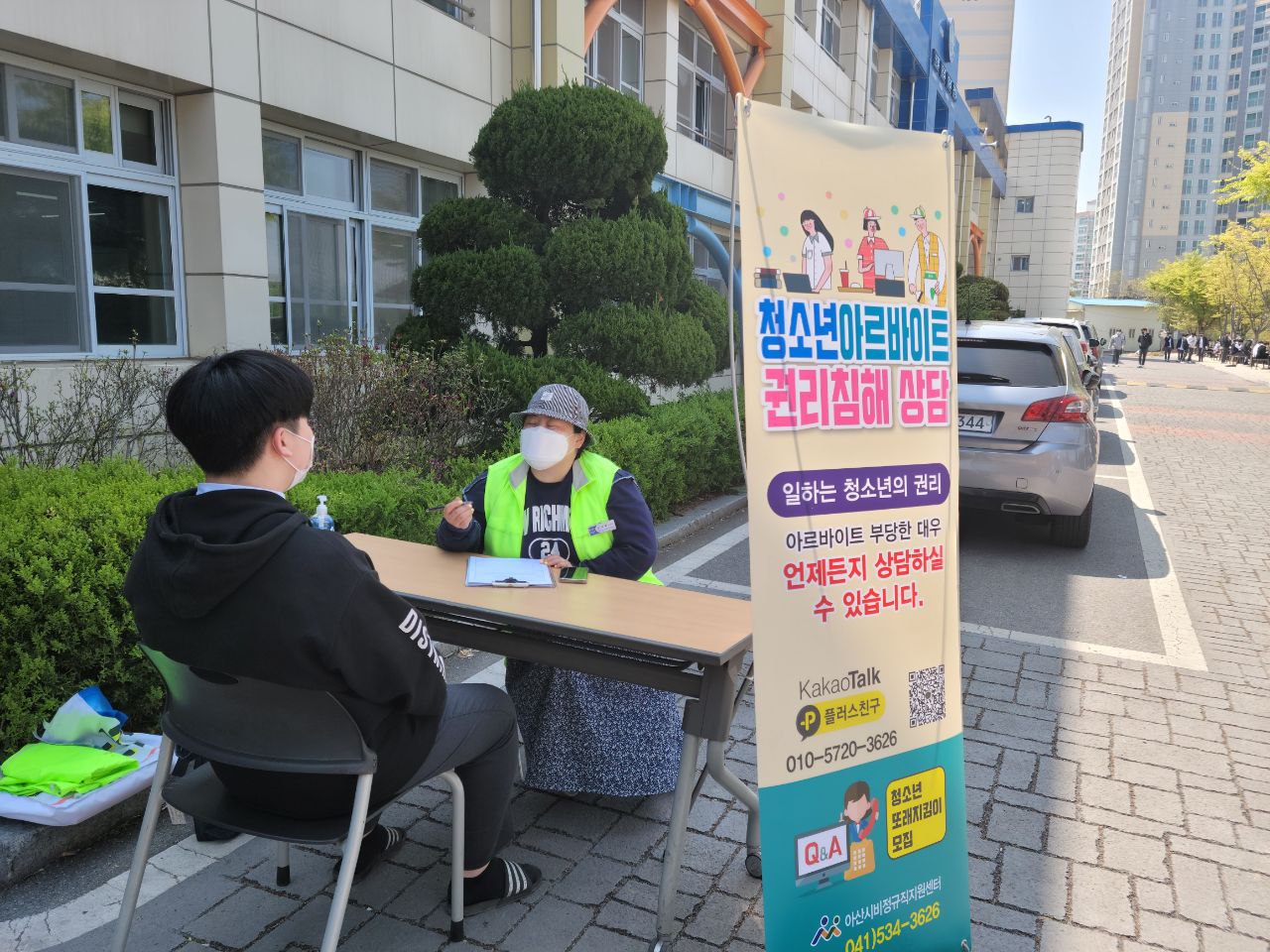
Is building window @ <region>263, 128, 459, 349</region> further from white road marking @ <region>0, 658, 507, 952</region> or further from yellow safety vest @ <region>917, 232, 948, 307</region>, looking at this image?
yellow safety vest @ <region>917, 232, 948, 307</region>

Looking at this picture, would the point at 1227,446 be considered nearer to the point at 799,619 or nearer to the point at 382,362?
the point at 382,362

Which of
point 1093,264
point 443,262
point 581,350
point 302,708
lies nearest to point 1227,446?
point 581,350

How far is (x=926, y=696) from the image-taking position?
2512 millimetres

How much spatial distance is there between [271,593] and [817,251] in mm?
1453

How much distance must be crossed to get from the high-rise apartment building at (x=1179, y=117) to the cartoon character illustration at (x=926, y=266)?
152882 mm

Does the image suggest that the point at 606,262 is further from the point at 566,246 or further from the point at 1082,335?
the point at 1082,335

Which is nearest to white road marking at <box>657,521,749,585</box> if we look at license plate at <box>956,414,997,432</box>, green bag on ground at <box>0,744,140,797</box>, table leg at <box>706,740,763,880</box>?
license plate at <box>956,414,997,432</box>

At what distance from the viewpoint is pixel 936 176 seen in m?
2.50

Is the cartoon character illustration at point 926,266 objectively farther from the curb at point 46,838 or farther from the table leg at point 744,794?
the curb at point 46,838

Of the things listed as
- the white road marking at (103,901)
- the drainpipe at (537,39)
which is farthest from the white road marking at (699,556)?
the drainpipe at (537,39)

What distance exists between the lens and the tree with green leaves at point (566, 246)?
8148 mm

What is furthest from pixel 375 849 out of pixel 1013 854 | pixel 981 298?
pixel 981 298

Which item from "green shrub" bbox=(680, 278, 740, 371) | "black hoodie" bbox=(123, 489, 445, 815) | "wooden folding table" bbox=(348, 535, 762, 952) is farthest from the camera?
"green shrub" bbox=(680, 278, 740, 371)

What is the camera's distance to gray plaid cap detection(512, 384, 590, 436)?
11.2 feet
